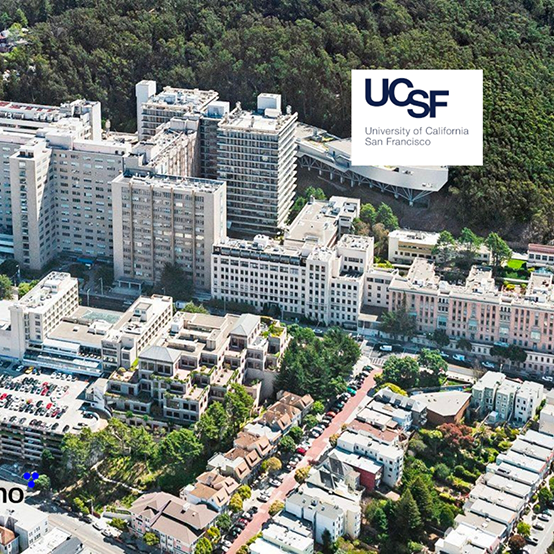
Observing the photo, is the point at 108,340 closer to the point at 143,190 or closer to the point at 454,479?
the point at 143,190

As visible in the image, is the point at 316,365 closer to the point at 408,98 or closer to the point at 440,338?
the point at 440,338

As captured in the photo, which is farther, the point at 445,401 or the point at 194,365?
the point at 445,401

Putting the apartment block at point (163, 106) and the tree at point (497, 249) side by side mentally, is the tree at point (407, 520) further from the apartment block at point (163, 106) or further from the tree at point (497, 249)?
the apartment block at point (163, 106)

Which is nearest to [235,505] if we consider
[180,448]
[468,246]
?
[180,448]

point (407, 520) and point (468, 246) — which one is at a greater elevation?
point (468, 246)

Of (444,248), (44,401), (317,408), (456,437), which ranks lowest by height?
(456,437)

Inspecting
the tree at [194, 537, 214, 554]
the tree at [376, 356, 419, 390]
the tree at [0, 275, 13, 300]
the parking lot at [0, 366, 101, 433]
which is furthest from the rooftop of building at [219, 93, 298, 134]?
the tree at [194, 537, 214, 554]

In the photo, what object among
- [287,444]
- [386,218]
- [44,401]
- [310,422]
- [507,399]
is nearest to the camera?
[287,444]
